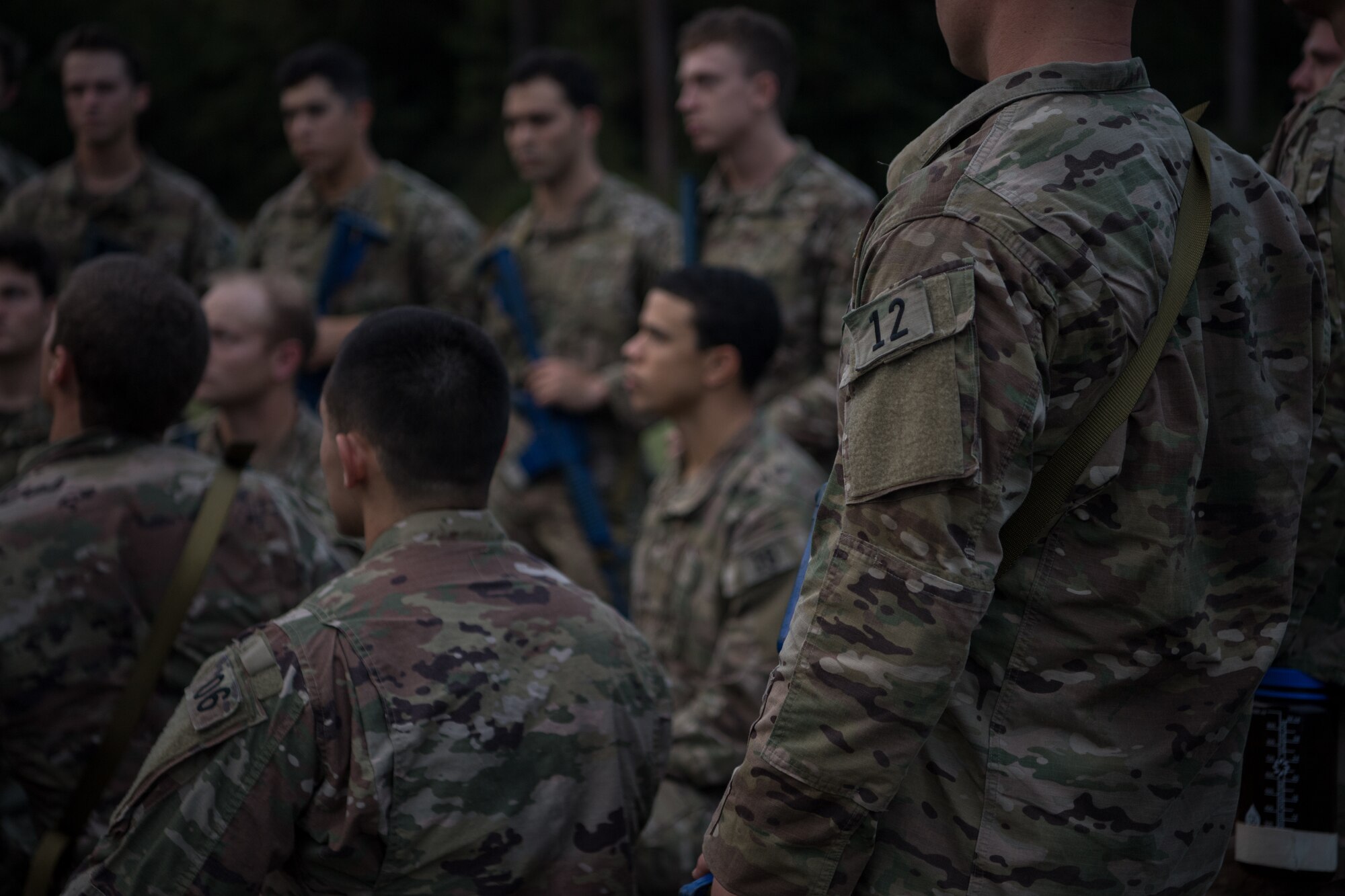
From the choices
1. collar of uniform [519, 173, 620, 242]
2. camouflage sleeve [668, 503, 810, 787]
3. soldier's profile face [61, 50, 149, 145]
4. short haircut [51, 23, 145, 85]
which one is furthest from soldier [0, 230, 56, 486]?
camouflage sleeve [668, 503, 810, 787]

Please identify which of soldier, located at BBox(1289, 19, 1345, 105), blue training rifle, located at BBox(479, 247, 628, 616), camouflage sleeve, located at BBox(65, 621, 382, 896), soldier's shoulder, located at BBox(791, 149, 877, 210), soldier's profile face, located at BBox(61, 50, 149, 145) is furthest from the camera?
soldier's profile face, located at BBox(61, 50, 149, 145)

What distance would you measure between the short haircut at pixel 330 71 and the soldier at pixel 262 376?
2001 millimetres

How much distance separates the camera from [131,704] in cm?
263

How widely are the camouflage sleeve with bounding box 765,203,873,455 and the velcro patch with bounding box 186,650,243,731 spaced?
2.78 meters

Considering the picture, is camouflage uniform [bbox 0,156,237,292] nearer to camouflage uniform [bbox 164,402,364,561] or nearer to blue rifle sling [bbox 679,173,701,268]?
camouflage uniform [bbox 164,402,364,561]

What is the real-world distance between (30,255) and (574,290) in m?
2.15

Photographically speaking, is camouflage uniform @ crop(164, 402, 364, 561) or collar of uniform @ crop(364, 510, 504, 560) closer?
collar of uniform @ crop(364, 510, 504, 560)

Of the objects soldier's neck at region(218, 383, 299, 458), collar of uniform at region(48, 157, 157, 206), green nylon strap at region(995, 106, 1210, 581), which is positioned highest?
collar of uniform at region(48, 157, 157, 206)

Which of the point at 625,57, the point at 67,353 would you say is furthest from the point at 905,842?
the point at 625,57

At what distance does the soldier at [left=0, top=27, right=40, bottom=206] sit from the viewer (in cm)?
694

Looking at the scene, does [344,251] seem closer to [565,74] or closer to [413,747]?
[565,74]

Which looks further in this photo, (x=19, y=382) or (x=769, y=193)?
(x=769, y=193)

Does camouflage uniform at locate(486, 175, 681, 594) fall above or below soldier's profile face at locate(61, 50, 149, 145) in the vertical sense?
→ below

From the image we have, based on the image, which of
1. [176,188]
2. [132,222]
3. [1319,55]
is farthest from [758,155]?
[132,222]
